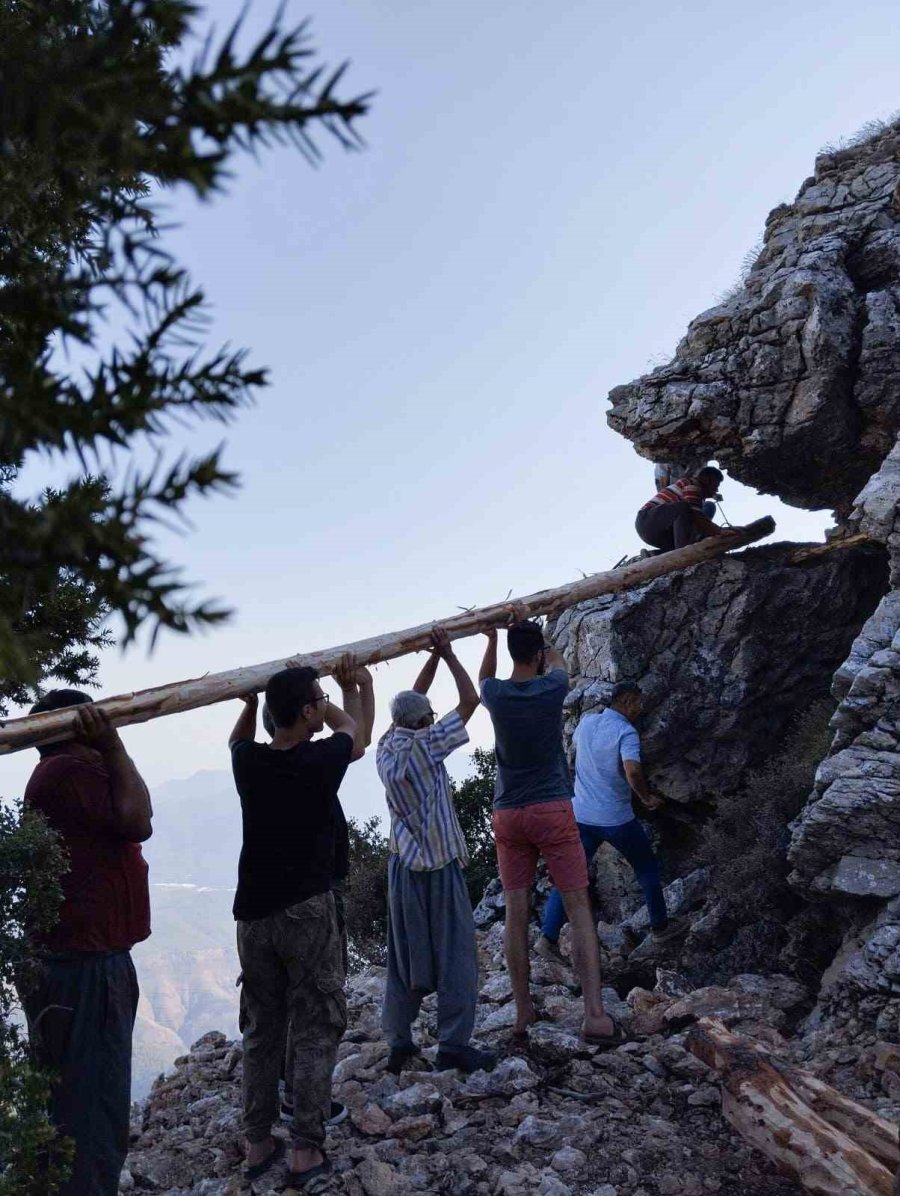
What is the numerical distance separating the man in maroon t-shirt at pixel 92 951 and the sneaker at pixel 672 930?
245 inches

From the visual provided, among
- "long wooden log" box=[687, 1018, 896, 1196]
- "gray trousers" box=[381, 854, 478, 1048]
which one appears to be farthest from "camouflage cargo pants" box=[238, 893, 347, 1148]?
"long wooden log" box=[687, 1018, 896, 1196]

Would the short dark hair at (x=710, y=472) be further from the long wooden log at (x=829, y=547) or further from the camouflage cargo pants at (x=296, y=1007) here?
the camouflage cargo pants at (x=296, y=1007)

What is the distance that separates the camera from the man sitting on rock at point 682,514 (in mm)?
12742

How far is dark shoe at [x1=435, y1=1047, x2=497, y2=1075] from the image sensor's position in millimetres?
7285

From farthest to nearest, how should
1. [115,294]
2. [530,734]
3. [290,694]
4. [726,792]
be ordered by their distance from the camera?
[726,792] < [530,734] < [290,694] < [115,294]

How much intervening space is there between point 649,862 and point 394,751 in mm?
3802

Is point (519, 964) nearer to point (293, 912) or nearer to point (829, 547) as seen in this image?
point (293, 912)

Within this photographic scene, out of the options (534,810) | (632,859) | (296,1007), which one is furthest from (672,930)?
(296,1007)

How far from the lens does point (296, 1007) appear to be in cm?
630

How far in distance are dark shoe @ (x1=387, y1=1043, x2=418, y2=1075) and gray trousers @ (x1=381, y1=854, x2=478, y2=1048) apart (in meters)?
0.33

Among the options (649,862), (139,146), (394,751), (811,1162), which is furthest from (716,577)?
(139,146)

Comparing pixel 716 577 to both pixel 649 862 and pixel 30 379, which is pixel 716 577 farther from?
pixel 30 379

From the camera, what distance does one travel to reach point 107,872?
5648 mm

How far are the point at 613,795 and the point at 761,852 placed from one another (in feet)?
6.06
